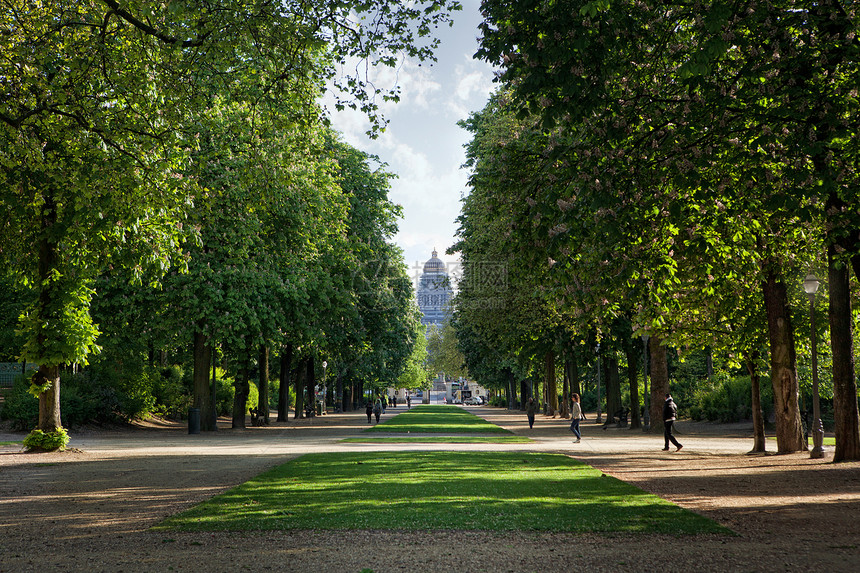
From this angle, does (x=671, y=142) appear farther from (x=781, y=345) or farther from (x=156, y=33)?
(x=781, y=345)

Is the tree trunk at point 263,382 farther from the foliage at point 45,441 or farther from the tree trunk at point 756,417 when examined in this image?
the tree trunk at point 756,417

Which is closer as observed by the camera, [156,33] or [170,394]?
[156,33]

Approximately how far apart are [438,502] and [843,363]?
Result: 9.86 metres

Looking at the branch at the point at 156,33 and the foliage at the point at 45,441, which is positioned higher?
the branch at the point at 156,33

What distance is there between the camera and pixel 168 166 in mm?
15953

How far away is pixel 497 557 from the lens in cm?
766

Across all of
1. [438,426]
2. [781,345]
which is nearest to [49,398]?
[781,345]

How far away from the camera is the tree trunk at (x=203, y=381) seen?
29922 mm

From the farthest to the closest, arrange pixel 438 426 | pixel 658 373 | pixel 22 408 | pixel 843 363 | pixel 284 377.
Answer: pixel 438 426, pixel 284 377, pixel 658 373, pixel 22 408, pixel 843 363

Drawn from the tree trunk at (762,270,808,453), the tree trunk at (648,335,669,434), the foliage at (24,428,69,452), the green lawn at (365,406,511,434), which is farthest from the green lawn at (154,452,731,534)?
the green lawn at (365,406,511,434)

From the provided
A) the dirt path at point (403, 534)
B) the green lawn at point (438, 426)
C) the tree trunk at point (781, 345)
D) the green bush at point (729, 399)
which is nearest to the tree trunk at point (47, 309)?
the dirt path at point (403, 534)

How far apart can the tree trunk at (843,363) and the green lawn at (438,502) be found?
18.1 ft

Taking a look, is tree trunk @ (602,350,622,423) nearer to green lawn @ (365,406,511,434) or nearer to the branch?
green lawn @ (365,406,511,434)

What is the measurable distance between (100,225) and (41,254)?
3913 mm
